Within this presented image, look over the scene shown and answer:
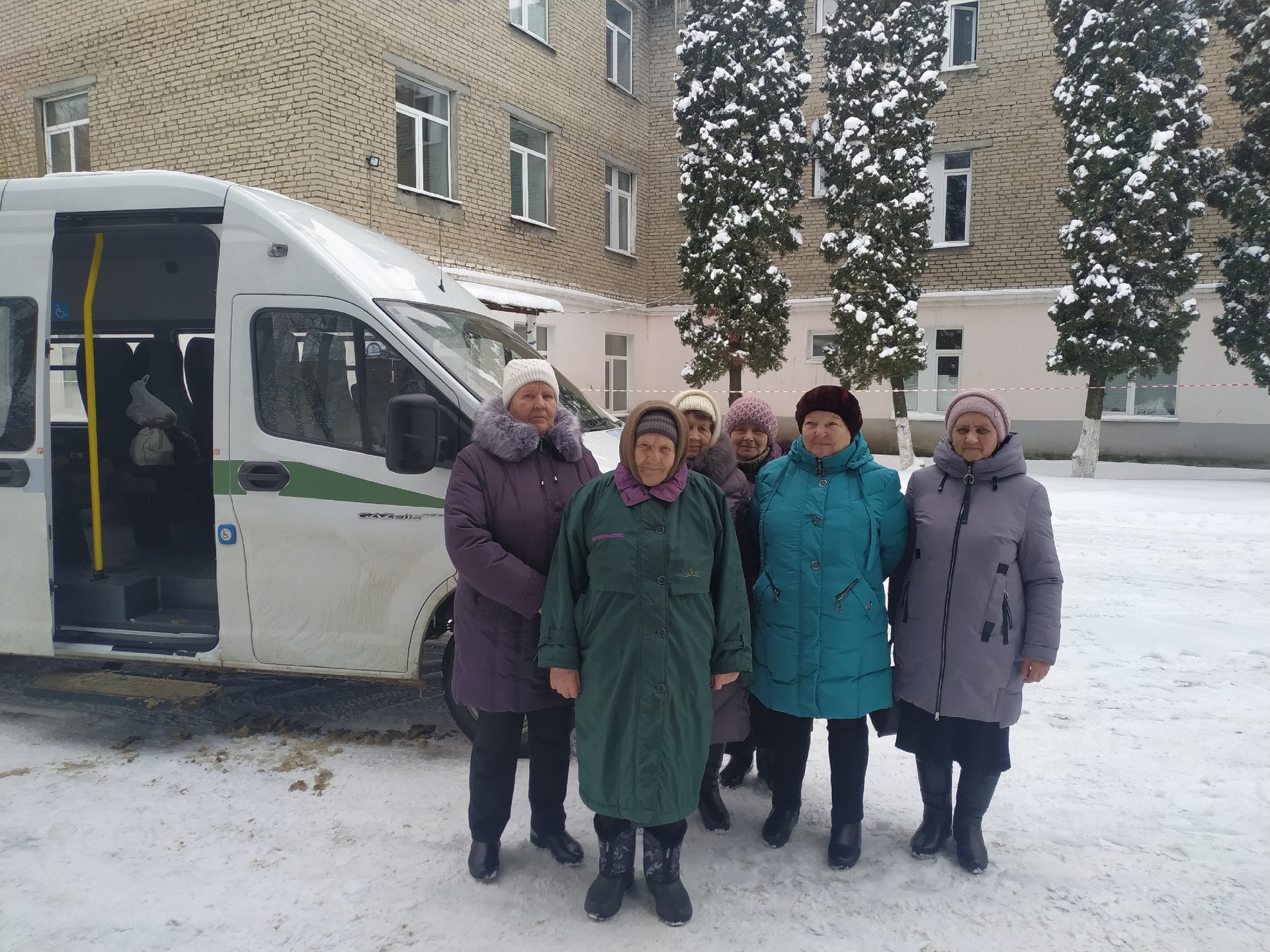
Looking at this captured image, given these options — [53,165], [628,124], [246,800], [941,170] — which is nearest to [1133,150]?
[941,170]

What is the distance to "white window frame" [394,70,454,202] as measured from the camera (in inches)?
508

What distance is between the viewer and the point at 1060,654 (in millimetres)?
5258

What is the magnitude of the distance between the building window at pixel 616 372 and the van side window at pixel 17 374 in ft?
46.3

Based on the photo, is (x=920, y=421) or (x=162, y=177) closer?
(x=162, y=177)

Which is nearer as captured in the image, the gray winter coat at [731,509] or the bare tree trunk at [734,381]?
the gray winter coat at [731,509]

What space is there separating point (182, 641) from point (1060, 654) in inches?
197

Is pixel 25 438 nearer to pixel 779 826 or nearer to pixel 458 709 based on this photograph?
pixel 458 709

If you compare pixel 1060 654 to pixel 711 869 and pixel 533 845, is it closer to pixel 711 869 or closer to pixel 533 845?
pixel 711 869

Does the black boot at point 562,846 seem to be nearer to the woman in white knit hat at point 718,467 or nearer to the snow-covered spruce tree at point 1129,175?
the woman in white knit hat at point 718,467

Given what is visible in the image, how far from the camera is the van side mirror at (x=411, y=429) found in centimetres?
347

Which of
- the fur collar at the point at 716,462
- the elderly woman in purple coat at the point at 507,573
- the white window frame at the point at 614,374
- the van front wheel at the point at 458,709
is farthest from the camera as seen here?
the white window frame at the point at 614,374

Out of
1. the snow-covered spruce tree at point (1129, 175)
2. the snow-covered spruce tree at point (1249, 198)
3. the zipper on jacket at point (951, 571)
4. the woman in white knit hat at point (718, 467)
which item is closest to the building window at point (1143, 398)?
the snow-covered spruce tree at point (1249, 198)

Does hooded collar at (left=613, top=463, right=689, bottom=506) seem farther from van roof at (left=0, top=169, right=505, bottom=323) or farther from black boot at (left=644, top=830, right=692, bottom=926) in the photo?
van roof at (left=0, top=169, right=505, bottom=323)

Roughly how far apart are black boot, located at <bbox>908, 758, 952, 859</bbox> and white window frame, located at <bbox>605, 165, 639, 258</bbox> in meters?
16.1
